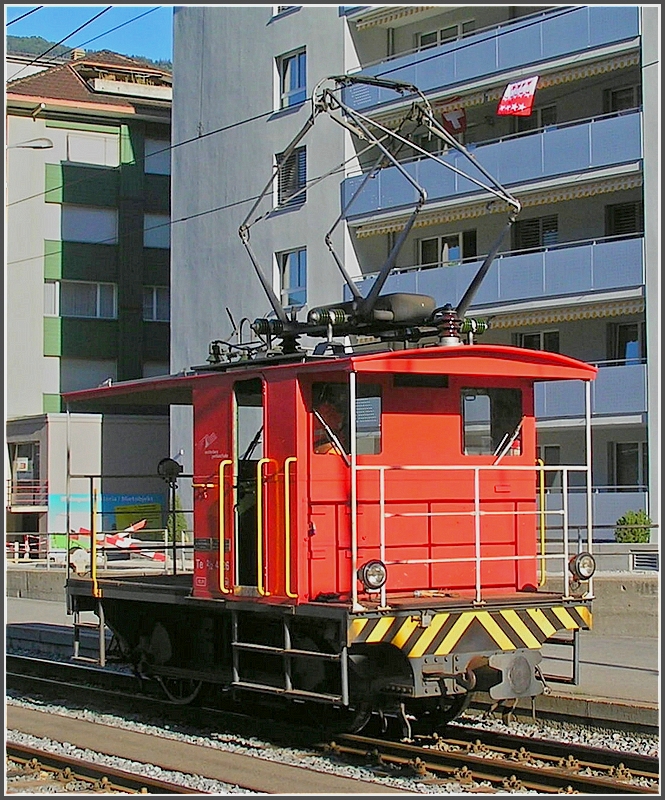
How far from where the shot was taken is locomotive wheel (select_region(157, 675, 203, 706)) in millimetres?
12727

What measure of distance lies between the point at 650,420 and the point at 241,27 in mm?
18107

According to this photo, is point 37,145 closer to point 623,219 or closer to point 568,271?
point 568,271

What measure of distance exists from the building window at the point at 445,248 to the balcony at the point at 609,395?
483 cm

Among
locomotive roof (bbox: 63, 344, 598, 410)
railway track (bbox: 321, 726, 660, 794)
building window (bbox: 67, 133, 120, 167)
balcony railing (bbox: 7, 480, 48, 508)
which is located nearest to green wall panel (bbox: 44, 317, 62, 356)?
balcony railing (bbox: 7, 480, 48, 508)

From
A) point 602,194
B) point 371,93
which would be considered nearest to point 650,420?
point 602,194

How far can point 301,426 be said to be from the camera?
10812 millimetres

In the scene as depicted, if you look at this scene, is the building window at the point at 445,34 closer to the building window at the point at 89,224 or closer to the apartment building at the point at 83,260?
the apartment building at the point at 83,260

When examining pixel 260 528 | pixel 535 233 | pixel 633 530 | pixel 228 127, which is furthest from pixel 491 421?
pixel 228 127

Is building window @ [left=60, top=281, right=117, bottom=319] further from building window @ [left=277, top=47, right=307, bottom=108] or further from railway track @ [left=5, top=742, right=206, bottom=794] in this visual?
railway track @ [left=5, top=742, right=206, bottom=794]

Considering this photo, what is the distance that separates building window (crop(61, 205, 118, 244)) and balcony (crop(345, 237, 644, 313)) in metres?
17.3

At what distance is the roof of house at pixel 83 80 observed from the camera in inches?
1871

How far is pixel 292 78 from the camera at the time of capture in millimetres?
36531

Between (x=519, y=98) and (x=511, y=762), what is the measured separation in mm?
22474

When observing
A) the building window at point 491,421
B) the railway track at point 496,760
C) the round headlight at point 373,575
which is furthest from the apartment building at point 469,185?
the round headlight at point 373,575
